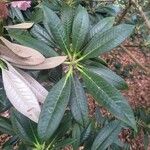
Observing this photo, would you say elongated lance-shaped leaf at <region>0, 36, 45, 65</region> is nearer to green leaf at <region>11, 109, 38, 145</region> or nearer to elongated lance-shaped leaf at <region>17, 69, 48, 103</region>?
elongated lance-shaped leaf at <region>17, 69, 48, 103</region>

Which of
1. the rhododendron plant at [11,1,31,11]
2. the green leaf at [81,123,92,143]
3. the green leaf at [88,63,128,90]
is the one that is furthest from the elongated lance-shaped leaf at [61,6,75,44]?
the green leaf at [81,123,92,143]

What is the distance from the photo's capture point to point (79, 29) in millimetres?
1221

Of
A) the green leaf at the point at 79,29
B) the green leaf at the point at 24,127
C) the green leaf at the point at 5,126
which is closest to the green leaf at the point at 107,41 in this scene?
the green leaf at the point at 79,29

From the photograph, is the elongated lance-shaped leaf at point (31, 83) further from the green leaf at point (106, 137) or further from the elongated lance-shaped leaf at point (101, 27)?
the green leaf at point (106, 137)

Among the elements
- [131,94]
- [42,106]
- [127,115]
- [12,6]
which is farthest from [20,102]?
[131,94]

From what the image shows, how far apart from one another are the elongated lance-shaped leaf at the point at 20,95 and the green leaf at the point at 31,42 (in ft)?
0.34

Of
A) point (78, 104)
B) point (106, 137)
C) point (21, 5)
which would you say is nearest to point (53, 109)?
point (78, 104)

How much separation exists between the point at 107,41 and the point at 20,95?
0.31 meters

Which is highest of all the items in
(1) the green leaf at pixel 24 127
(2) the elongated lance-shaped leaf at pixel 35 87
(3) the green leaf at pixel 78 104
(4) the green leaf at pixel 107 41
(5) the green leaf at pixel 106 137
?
(4) the green leaf at pixel 107 41

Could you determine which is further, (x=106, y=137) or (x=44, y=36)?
(x=106, y=137)

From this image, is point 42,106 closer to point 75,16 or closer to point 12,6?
point 75,16

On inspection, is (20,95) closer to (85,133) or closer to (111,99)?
(111,99)

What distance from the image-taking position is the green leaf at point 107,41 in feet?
3.86

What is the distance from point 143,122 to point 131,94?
7.46 ft
